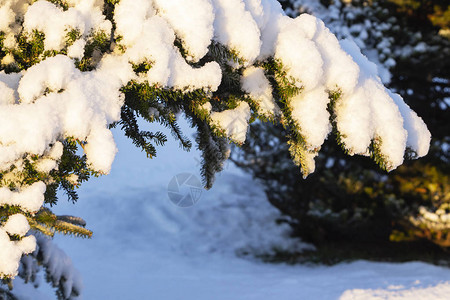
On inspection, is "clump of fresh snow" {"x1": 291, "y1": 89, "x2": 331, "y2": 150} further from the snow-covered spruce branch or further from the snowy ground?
the snowy ground

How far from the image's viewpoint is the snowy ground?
446 centimetres

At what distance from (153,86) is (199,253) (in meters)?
5.35

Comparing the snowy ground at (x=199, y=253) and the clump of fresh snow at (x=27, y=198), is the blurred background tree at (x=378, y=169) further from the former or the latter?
the clump of fresh snow at (x=27, y=198)

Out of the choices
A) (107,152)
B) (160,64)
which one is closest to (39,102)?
(107,152)

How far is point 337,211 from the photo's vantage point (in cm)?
629

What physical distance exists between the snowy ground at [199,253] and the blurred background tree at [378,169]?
2.08ft

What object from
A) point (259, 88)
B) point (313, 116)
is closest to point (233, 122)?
point (259, 88)

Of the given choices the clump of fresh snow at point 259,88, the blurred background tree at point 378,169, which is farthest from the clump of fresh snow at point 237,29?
the blurred background tree at point 378,169

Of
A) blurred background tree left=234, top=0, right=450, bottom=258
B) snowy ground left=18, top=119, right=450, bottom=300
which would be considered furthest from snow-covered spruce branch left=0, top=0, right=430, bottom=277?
blurred background tree left=234, top=0, right=450, bottom=258

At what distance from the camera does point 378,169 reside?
228 inches

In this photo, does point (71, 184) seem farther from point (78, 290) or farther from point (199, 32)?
point (78, 290)

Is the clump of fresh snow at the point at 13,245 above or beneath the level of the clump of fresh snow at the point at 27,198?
beneath

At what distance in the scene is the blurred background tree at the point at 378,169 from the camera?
17.5 ft

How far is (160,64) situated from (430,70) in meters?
4.81
